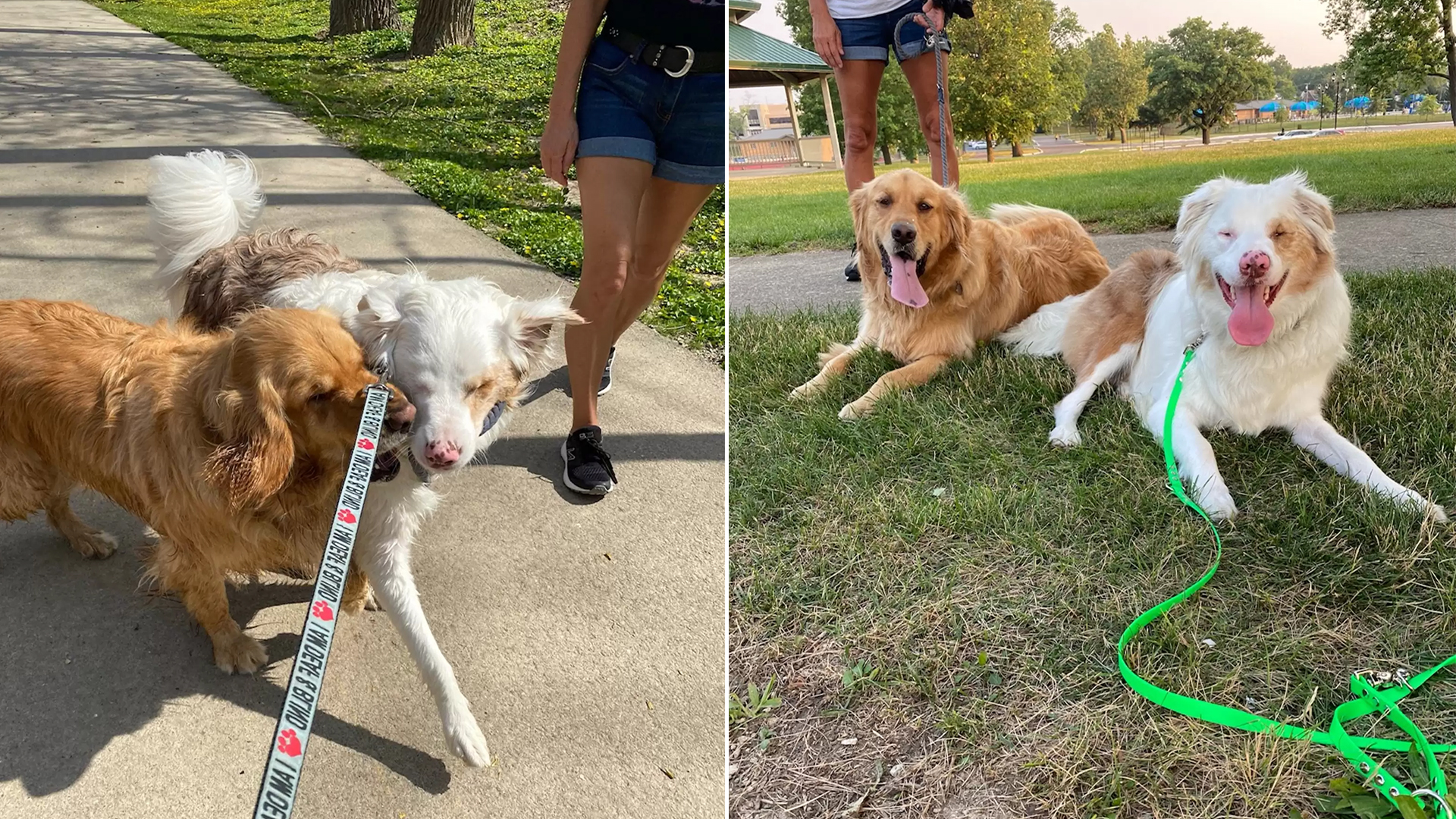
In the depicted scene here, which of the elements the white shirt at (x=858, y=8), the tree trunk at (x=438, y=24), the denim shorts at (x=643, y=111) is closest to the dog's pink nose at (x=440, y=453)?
the denim shorts at (x=643, y=111)

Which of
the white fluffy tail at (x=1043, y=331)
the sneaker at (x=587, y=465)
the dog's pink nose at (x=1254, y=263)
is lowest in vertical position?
the sneaker at (x=587, y=465)

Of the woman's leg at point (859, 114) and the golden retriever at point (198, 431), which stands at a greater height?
the woman's leg at point (859, 114)

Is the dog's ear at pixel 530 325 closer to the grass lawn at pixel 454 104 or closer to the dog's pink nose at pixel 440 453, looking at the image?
the dog's pink nose at pixel 440 453

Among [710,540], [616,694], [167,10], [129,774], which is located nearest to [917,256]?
[710,540]

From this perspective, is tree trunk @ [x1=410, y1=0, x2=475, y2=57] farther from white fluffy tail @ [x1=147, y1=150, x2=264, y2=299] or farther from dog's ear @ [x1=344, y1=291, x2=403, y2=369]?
dog's ear @ [x1=344, y1=291, x2=403, y2=369]

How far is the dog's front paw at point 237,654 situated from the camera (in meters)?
2.57

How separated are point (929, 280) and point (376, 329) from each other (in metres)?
2.53

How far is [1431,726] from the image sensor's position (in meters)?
1.81

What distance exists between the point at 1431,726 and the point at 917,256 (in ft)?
8.56

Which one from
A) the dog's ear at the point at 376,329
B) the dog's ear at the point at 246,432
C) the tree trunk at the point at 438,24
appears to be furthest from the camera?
the tree trunk at the point at 438,24

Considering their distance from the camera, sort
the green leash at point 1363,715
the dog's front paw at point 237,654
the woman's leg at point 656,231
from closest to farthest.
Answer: the green leash at point 1363,715 → the dog's front paw at point 237,654 → the woman's leg at point 656,231

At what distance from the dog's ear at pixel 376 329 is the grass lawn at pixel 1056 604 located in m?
1.17

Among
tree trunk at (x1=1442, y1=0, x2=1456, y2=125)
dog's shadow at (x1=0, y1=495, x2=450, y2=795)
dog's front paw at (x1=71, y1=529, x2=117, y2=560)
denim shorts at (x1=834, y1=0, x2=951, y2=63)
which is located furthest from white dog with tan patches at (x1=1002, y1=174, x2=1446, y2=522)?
dog's front paw at (x1=71, y1=529, x2=117, y2=560)

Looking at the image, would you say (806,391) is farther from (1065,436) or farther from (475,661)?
(475,661)
